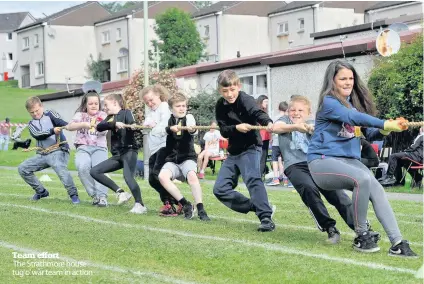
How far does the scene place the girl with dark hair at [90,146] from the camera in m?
14.5

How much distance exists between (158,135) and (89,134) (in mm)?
2208

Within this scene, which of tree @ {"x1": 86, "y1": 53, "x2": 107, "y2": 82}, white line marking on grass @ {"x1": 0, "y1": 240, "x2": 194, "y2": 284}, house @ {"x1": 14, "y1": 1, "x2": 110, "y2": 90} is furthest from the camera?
house @ {"x1": 14, "y1": 1, "x2": 110, "y2": 90}

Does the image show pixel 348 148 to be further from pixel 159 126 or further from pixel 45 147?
pixel 45 147

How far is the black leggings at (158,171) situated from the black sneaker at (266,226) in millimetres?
2320

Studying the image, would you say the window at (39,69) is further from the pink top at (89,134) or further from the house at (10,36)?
the pink top at (89,134)

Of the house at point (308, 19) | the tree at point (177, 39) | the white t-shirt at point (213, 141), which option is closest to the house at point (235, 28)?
the house at point (308, 19)

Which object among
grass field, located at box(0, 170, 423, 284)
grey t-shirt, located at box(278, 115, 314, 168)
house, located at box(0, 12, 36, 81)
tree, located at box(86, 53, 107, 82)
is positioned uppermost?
house, located at box(0, 12, 36, 81)

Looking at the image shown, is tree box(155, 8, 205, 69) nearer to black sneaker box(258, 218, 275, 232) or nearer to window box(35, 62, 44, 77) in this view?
window box(35, 62, 44, 77)

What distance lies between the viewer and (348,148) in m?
9.03

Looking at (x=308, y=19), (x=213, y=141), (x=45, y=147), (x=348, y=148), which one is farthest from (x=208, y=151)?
(x=308, y=19)

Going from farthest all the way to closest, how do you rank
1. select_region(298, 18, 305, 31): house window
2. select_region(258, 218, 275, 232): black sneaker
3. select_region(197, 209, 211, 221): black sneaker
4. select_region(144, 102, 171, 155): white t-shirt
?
select_region(298, 18, 305, 31): house window
select_region(144, 102, 171, 155): white t-shirt
select_region(197, 209, 211, 221): black sneaker
select_region(258, 218, 275, 232): black sneaker

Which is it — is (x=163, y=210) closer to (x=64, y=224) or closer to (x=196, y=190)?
(x=196, y=190)

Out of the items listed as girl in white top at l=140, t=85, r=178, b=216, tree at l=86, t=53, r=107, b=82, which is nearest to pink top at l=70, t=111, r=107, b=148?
girl in white top at l=140, t=85, r=178, b=216

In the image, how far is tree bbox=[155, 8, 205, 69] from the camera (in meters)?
73.7
